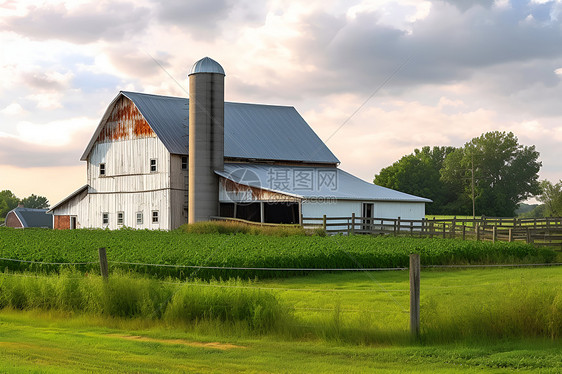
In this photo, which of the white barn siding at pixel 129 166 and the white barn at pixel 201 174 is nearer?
the white barn at pixel 201 174

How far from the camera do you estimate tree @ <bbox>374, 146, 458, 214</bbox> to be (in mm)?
103500

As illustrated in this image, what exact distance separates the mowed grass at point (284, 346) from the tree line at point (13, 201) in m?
126

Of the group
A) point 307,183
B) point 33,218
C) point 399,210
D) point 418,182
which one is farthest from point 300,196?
point 418,182

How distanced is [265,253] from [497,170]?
9277 centimetres

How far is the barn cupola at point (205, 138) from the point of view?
39.1m

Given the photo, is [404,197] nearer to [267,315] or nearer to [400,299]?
[400,299]

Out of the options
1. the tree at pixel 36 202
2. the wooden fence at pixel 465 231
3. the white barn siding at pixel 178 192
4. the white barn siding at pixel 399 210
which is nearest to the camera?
the wooden fence at pixel 465 231

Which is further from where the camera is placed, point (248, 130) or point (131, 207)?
point (248, 130)

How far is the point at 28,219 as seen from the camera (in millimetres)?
75250

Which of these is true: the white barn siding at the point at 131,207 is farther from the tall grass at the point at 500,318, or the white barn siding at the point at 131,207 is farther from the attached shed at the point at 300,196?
the tall grass at the point at 500,318

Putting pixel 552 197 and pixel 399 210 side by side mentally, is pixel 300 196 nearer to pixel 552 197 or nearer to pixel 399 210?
pixel 399 210

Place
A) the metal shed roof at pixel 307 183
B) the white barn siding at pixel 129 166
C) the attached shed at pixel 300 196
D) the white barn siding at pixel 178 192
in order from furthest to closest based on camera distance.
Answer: the white barn siding at pixel 129 166 → the white barn siding at pixel 178 192 → the metal shed roof at pixel 307 183 → the attached shed at pixel 300 196

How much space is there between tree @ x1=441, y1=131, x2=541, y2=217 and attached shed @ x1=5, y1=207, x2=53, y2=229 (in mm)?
60010

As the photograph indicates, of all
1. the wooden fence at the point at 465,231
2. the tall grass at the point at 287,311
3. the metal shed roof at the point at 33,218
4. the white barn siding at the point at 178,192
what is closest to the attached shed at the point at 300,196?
the wooden fence at the point at 465,231
